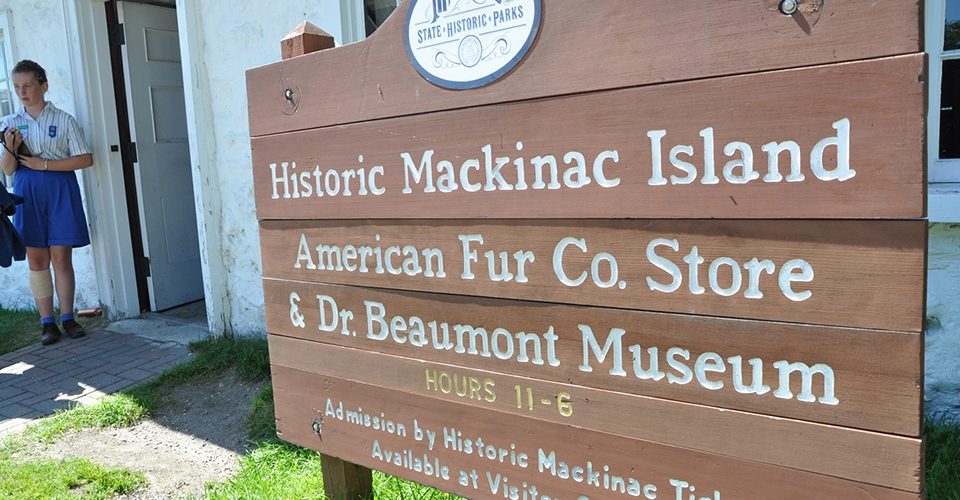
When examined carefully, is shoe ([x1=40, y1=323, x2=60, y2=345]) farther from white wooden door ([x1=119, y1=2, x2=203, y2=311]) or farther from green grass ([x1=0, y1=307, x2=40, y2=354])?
white wooden door ([x1=119, y1=2, x2=203, y2=311])

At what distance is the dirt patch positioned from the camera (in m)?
2.99

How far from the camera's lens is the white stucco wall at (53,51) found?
5320mm

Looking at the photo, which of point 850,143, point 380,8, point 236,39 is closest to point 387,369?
point 850,143

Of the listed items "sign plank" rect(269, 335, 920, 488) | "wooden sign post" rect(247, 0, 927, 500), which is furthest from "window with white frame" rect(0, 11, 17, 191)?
"sign plank" rect(269, 335, 920, 488)

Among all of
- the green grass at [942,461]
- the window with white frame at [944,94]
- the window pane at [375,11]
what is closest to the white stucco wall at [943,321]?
the green grass at [942,461]

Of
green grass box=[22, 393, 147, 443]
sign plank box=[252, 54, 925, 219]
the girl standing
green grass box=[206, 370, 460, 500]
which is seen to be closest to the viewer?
sign plank box=[252, 54, 925, 219]

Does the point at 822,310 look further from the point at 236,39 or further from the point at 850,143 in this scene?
the point at 236,39

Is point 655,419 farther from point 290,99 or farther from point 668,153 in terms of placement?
point 290,99

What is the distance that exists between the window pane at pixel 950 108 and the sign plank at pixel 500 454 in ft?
6.71

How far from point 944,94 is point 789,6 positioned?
2001 millimetres

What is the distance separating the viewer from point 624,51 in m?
1.22

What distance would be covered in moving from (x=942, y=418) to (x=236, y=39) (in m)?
3.89

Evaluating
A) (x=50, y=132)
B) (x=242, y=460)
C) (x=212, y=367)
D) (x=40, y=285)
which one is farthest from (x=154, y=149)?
(x=242, y=460)

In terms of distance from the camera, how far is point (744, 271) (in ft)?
3.74
